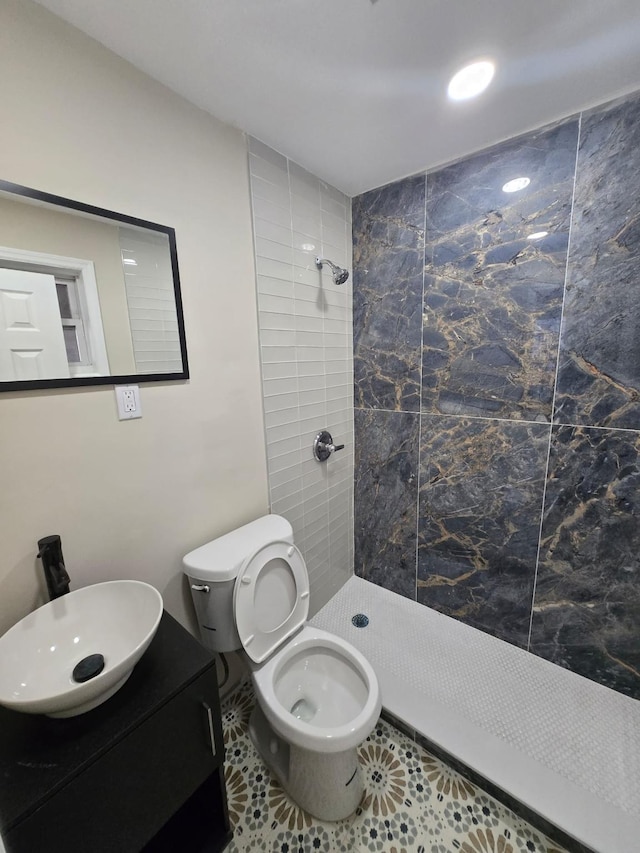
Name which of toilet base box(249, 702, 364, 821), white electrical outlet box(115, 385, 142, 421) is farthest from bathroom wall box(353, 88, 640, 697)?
white electrical outlet box(115, 385, 142, 421)

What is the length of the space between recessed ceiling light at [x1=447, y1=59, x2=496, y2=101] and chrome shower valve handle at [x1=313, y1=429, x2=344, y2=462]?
147 cm

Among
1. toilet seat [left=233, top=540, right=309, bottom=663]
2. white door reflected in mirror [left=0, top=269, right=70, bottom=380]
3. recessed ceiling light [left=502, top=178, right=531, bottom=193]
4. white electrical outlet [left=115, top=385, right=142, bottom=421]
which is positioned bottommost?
toilet seat [left=233, top=540, right=309, bottom=663]

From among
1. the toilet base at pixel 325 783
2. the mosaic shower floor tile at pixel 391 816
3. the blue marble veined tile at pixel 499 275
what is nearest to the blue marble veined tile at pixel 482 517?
the blue marble veined tile at pixel 499 275

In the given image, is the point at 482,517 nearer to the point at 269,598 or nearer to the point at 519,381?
the point at 519,381

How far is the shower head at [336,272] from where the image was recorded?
5.41 ft

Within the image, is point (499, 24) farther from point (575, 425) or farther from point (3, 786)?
point (3, 786)

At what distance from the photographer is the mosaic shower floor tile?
108 centimetres

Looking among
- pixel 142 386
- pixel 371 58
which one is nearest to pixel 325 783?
pixel 142 386

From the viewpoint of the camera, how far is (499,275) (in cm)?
148

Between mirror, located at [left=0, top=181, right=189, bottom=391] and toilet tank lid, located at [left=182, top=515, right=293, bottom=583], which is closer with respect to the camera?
mirror, located at [left=0, top=181, right=189, bottom=391]

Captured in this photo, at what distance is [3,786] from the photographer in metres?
0.63

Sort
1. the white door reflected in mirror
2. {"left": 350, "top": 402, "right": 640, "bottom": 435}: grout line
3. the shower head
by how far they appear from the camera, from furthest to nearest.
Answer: the shower head, {"left": 350, "top": 402, "right": 640, "bottom": 435}: grout line, the white door reflected in mirror

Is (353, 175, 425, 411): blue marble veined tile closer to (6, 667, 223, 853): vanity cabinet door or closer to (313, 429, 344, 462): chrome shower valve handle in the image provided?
(313, 429, 344, 462): chrome shower valve handle

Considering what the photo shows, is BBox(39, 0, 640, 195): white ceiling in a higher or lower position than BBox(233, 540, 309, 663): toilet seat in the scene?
higher
